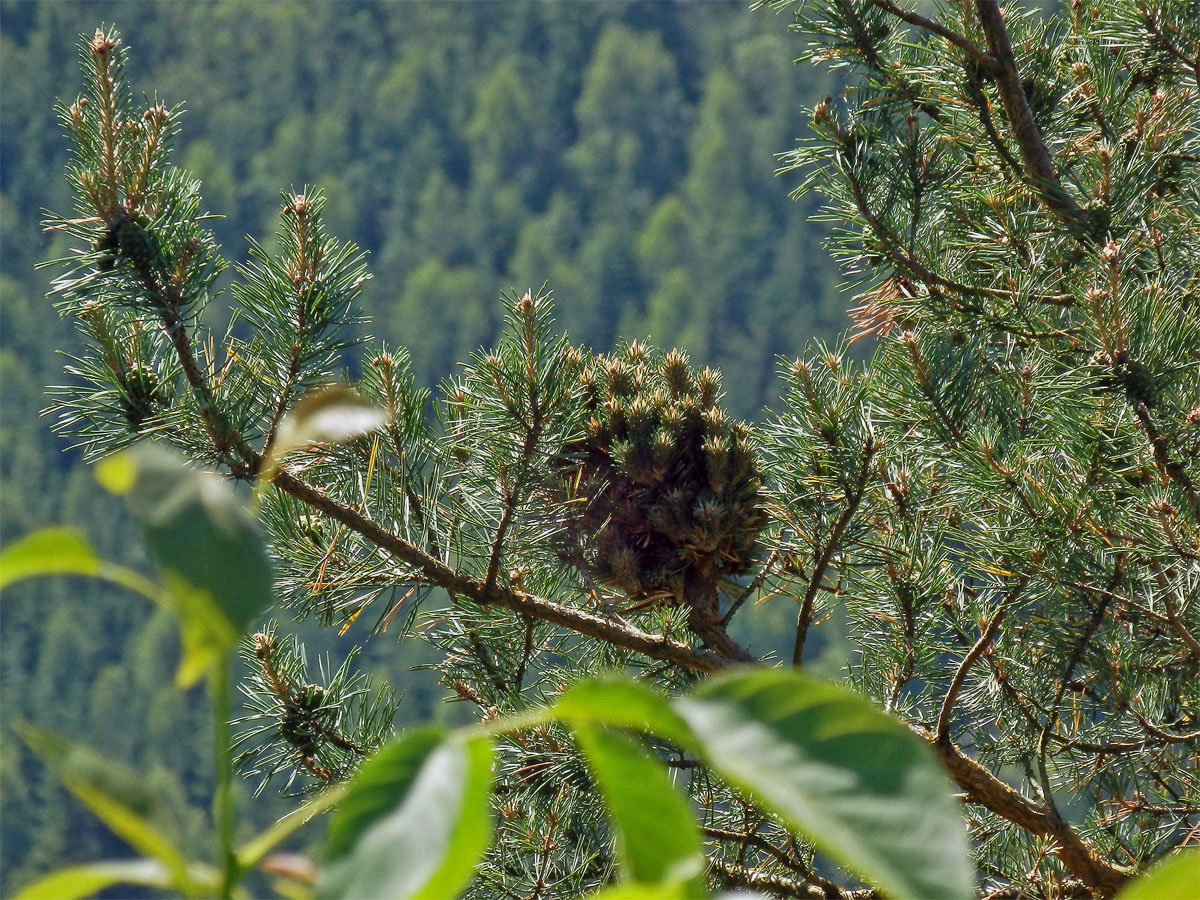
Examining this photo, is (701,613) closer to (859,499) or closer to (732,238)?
(859,499)

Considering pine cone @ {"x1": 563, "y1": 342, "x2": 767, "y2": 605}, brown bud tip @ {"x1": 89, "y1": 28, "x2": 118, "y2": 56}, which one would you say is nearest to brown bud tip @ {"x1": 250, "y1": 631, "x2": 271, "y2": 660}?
pine cone @ {"x1": 563, "y1": 342, "x2": 767, "y2": 605}

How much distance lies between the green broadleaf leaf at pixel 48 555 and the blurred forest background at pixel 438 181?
19.2m

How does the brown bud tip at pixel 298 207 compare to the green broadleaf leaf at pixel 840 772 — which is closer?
the green broadleaf leaf at pixel 840 772

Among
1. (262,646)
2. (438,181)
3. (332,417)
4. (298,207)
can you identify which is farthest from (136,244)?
(438,181)

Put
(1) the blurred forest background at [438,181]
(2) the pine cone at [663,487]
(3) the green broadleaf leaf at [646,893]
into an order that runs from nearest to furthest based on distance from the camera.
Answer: (3) the green broadleaf leaf at [646,893] → (2) the pine cone at [663,487] → (1) the blurred forest background at [438,181]

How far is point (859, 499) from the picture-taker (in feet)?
3.14

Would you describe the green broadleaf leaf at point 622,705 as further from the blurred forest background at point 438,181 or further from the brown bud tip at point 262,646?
the blurred forest background at point 438,181

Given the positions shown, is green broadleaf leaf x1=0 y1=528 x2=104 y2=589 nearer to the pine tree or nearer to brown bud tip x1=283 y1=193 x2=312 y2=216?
the pine tree

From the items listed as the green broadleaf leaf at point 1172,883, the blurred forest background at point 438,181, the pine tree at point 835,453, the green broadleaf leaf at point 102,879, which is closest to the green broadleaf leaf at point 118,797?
the green broadleaf leaf at point 102,879

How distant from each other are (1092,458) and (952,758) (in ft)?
0.92

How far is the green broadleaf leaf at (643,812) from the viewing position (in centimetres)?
21

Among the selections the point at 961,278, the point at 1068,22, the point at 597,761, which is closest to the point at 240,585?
the point at 597,761

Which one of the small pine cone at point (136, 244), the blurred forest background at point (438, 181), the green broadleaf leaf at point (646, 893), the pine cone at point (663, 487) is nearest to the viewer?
the green broadleaf leaf at point (646, 893)

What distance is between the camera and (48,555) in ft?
0.74
